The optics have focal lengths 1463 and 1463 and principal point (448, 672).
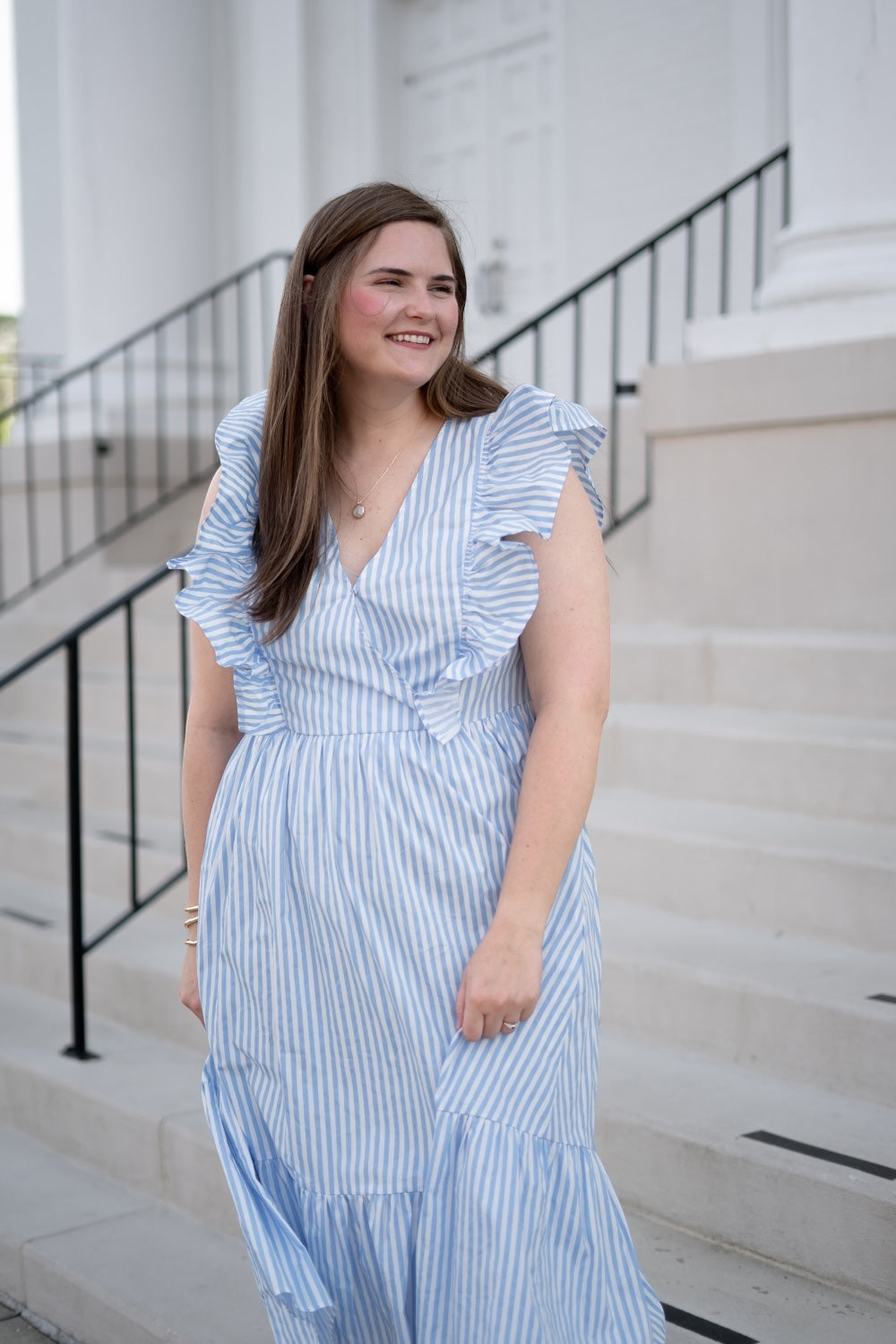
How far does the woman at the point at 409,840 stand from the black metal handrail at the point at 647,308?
370 centimetres


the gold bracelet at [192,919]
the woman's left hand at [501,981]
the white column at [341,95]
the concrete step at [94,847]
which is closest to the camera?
the woman's left hand at [501,981]

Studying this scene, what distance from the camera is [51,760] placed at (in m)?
5.71

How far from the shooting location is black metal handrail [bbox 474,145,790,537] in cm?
586

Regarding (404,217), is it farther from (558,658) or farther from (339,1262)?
(339,1262)

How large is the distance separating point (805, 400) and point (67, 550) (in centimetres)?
449

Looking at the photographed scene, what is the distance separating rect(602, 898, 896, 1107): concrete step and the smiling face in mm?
1640

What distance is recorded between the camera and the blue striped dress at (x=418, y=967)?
1659mm

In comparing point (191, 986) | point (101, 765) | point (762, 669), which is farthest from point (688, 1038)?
point (101, 765)

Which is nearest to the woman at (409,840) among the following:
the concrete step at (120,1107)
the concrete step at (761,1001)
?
the concrete step at (761,1001)

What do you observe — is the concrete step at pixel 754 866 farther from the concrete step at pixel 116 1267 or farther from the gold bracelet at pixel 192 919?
the gold bracelet at pixel 192 919

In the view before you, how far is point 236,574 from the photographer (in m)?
1.88

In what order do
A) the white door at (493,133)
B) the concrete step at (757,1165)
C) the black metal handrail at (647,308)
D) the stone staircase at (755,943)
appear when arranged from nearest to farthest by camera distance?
the concrete step at (757,1165), the stone staircase at (755,943), the black metal handrail at (647,308), the white door at (493,133)

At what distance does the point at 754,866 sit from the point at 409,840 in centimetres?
186

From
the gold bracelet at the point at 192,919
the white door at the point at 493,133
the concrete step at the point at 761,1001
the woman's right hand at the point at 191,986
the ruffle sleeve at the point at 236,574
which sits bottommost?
the concrete step at the point at 761,1001
